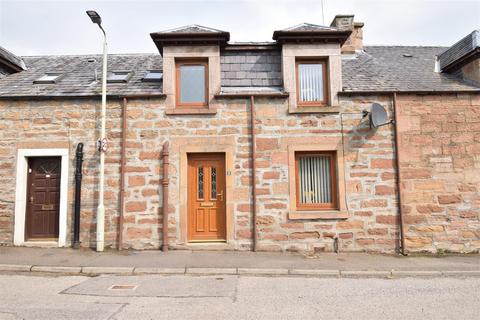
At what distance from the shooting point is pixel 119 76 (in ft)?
33.9

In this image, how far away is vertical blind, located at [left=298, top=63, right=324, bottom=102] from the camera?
30.9ft

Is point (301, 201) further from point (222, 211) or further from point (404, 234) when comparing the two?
point (404, 234)

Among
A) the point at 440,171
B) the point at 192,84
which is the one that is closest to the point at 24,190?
the point at 192,84

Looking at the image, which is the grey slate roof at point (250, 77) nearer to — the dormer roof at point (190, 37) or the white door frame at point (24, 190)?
the dormer roof at point (190, 37)

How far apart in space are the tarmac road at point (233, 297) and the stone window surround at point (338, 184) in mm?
2242

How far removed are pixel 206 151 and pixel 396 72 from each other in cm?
633

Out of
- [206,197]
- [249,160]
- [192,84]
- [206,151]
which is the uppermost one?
[192,84]

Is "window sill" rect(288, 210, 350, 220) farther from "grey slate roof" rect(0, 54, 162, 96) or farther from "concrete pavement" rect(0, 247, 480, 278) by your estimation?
"grey slate roof" rect(0, 54, 162, 96)

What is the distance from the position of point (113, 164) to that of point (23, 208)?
8.53 ft

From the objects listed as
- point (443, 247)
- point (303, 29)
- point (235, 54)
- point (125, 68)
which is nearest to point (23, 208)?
point (125, 68)

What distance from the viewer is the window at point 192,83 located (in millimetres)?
9297

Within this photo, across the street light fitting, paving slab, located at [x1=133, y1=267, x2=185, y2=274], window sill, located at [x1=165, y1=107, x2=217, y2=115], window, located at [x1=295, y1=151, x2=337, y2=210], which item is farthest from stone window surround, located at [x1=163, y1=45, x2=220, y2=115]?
paving slab, located at [x1=133, y1=267, x2=185, y2=274]

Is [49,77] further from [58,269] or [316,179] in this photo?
[316,179]

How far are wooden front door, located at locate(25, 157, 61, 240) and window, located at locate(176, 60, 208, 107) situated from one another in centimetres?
370
